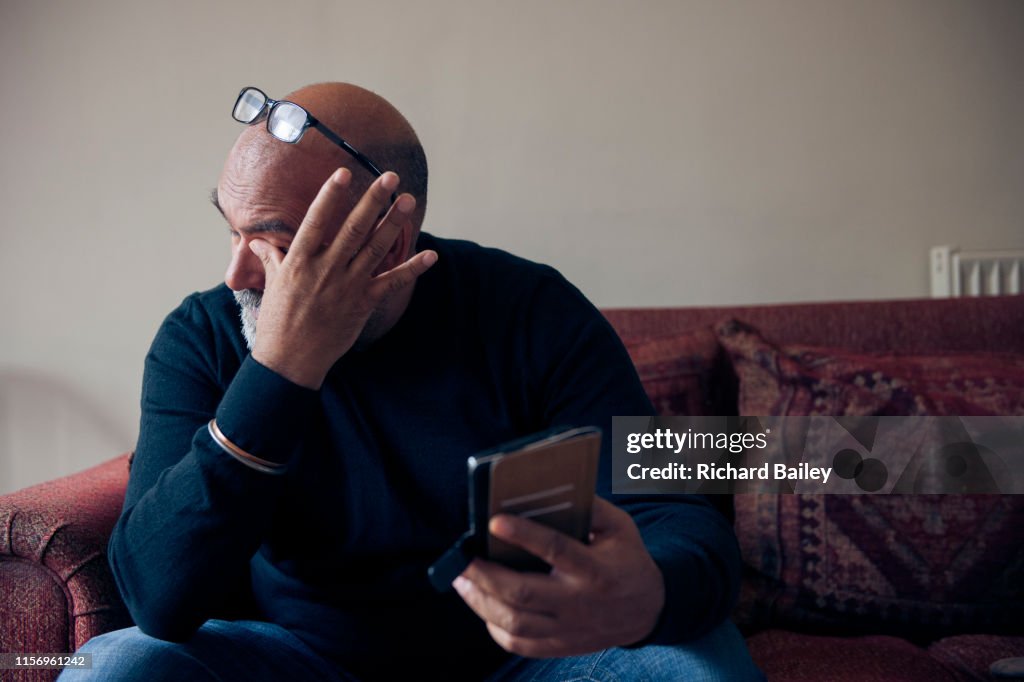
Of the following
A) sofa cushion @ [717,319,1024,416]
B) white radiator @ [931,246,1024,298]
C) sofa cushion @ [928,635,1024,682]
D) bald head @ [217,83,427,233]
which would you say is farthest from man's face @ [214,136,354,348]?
white radiator @ [931,246,1024,298]

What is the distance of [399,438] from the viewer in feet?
3.33

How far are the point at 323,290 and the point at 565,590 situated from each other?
16.1 inches

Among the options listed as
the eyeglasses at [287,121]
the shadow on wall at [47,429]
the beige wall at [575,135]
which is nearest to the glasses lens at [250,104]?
the eyeglasses at [287,121]

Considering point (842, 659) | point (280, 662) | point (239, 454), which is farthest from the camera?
point (842, 659)

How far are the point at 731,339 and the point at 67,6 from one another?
1.60 meters

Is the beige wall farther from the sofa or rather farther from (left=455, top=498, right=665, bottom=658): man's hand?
(left=455, top=498, right=665, bottom=658): man's hand

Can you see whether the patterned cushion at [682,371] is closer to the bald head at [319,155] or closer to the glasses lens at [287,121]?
the bald head at [319,155]

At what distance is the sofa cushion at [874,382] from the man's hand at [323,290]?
708 mm

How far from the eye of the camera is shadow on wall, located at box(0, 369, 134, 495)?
1880mm

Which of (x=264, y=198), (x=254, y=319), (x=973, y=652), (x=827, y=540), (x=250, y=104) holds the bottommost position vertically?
(x=973, y=652)

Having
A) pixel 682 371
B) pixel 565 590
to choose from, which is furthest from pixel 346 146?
pixel 682 371

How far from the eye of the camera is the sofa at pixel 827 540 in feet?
3.39

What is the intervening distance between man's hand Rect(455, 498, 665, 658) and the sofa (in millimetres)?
526

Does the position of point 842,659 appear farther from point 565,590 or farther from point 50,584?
point 50,584
